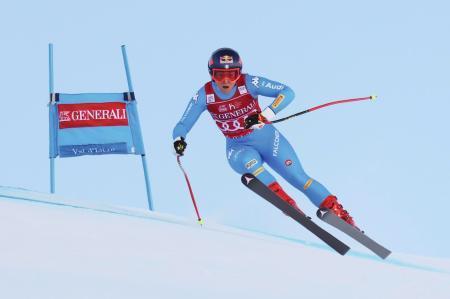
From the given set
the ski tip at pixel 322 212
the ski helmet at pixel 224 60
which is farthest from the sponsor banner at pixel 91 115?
the ski tip at pixel 322 212

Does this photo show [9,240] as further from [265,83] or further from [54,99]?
[54,99]

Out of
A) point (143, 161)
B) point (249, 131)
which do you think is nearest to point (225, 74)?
point (249, 131)

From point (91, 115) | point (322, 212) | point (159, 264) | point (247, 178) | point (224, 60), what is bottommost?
point (159, 264)

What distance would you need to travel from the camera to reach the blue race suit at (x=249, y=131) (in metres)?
6.35

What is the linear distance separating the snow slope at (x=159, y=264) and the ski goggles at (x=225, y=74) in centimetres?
134

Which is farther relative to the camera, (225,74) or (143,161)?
(143,161)

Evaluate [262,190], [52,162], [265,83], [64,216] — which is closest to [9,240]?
[64,216]

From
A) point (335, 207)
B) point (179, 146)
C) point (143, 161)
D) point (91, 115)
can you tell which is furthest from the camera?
point (91, 115)

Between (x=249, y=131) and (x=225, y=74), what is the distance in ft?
2.03

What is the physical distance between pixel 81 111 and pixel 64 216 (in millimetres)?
3256

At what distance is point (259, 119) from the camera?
19.9 feet

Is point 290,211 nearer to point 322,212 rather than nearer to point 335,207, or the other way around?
point 322,212

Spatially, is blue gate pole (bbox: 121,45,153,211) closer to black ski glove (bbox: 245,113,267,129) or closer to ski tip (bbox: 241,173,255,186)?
ski tip (bbox: 241,173,255,186)

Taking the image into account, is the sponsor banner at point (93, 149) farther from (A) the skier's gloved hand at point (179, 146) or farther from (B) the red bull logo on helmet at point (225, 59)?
(B) the red bull logo on helmet at point (225, 59)
